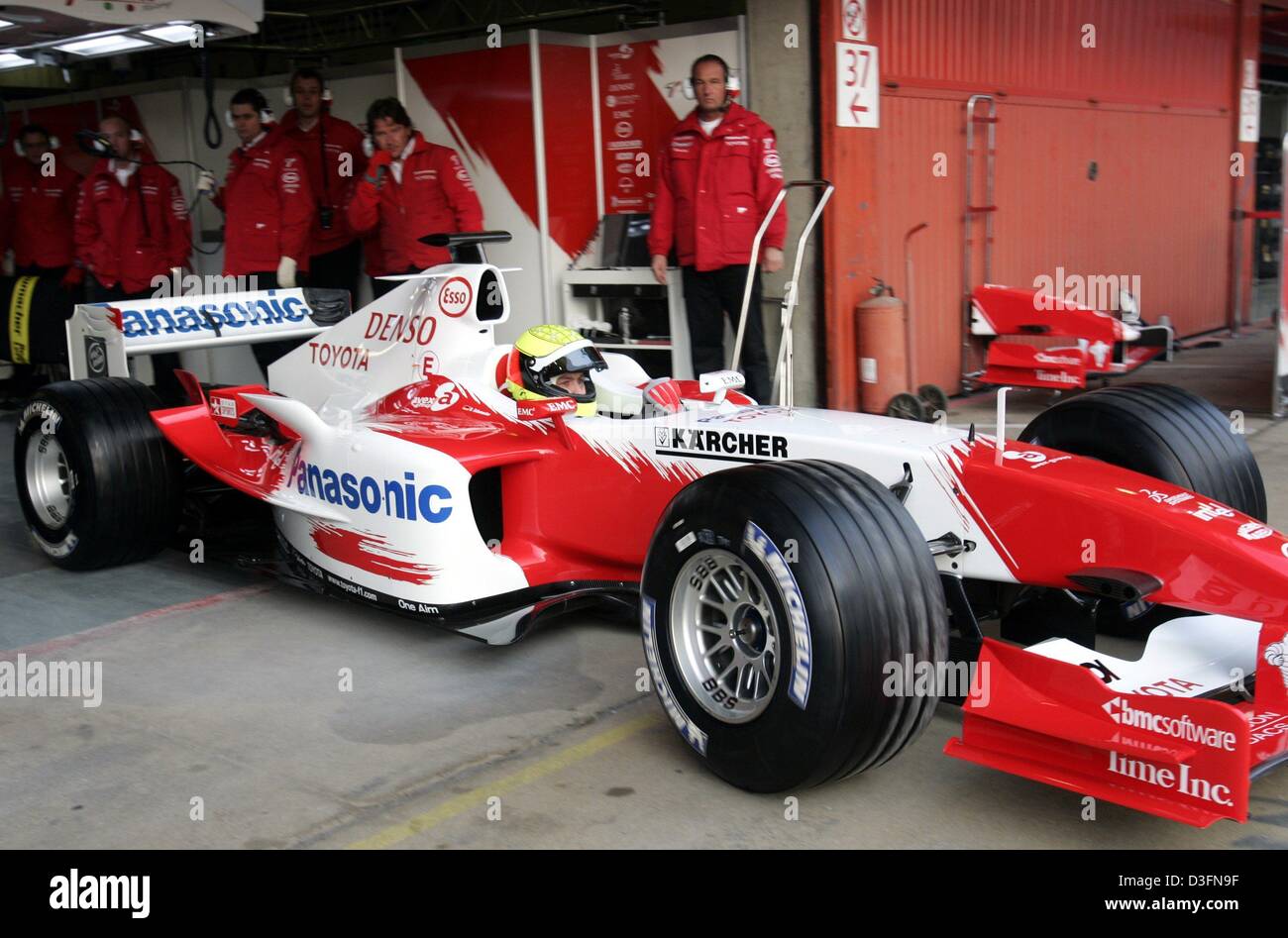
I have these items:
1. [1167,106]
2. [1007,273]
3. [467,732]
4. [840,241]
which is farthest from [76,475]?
[1167,106]

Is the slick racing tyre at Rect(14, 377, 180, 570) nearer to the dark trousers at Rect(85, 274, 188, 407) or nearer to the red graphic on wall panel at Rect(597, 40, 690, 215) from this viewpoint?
the dark trousers at Rect(85, 274, 188, 407)

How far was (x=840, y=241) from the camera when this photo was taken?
342 inches

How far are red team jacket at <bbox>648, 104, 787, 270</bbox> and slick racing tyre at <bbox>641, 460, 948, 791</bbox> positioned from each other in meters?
4.55

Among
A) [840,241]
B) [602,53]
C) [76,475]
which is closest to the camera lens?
[76,475]

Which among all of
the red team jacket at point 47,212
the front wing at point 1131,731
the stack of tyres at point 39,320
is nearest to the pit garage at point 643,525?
the front wing at point 1131,731

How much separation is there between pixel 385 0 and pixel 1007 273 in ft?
29.5

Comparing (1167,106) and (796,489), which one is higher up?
(1167,106)

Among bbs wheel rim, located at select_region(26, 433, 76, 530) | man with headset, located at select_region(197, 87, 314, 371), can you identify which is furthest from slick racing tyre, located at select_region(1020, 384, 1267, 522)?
man with headset, located at select_region(197, 87, 314, 371)

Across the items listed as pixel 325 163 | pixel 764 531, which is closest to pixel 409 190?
pixel 325 163

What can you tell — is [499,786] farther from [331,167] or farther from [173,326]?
[331,167]

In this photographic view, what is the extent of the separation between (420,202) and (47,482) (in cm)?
335

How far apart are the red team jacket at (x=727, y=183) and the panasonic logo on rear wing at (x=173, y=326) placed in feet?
8.56

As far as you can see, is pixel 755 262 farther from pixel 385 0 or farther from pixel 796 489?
pixel 385 0
